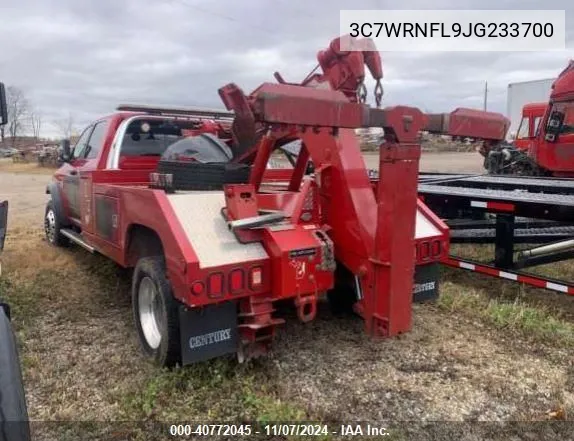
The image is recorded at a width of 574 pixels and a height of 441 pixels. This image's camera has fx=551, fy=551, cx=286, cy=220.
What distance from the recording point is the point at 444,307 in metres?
4.83

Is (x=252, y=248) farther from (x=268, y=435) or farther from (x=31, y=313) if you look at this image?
(x=31, y=313)

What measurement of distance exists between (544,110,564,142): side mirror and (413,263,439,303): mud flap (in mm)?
9982

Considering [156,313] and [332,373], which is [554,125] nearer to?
[332,373]

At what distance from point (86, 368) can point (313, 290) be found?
66.0 inches

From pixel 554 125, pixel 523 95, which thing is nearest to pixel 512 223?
pixel 554 125

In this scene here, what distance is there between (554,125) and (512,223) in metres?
8.97

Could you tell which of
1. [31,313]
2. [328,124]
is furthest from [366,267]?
[31,313]

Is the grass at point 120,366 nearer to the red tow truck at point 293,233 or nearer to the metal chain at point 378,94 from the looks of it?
the red tow truck at point 293,233

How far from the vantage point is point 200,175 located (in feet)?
14.6

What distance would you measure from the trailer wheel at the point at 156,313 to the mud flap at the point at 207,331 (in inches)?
4.3

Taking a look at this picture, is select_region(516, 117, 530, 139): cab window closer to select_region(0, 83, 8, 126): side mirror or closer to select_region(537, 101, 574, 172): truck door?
select_region(537, 101, 574, 172): truck door

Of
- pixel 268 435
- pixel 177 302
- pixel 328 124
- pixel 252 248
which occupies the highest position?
pixel 328 124

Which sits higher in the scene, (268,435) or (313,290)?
(313,290)

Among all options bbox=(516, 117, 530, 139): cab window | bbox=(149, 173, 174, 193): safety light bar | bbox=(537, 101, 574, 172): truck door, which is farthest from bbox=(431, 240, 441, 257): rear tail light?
bbox=(516, 117, 530, 139): cab window
